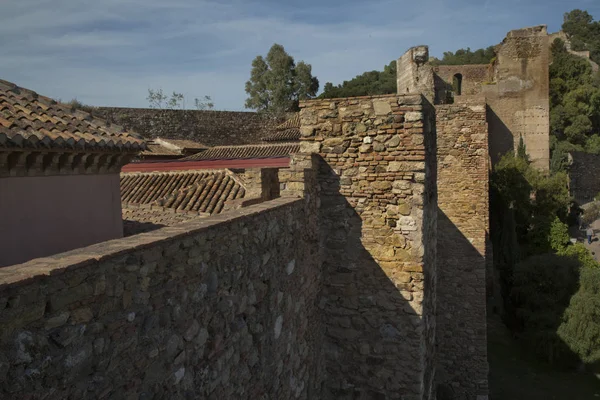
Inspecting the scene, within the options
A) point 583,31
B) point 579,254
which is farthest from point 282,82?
point 583,31

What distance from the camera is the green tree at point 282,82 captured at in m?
36.0

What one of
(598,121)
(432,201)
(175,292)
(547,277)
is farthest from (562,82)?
(175,292)

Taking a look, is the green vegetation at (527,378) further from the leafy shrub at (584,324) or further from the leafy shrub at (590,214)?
the leafy shrub at (590,214)

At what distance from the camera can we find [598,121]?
35531 millimetres

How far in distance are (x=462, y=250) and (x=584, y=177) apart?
26.4 m

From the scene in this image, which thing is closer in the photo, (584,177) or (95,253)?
(95,253)

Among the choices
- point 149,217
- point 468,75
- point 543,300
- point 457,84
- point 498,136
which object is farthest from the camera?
point 457,84

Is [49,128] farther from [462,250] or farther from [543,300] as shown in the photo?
[543,300]

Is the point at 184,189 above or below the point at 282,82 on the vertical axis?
below

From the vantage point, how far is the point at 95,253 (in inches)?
90.9

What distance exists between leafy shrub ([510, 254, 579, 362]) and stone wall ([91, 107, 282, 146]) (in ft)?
57.3

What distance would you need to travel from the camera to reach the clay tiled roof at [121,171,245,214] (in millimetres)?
9602

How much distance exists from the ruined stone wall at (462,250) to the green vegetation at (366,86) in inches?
1234

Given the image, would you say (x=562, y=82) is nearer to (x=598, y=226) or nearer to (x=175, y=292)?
(x=598, y=226)
